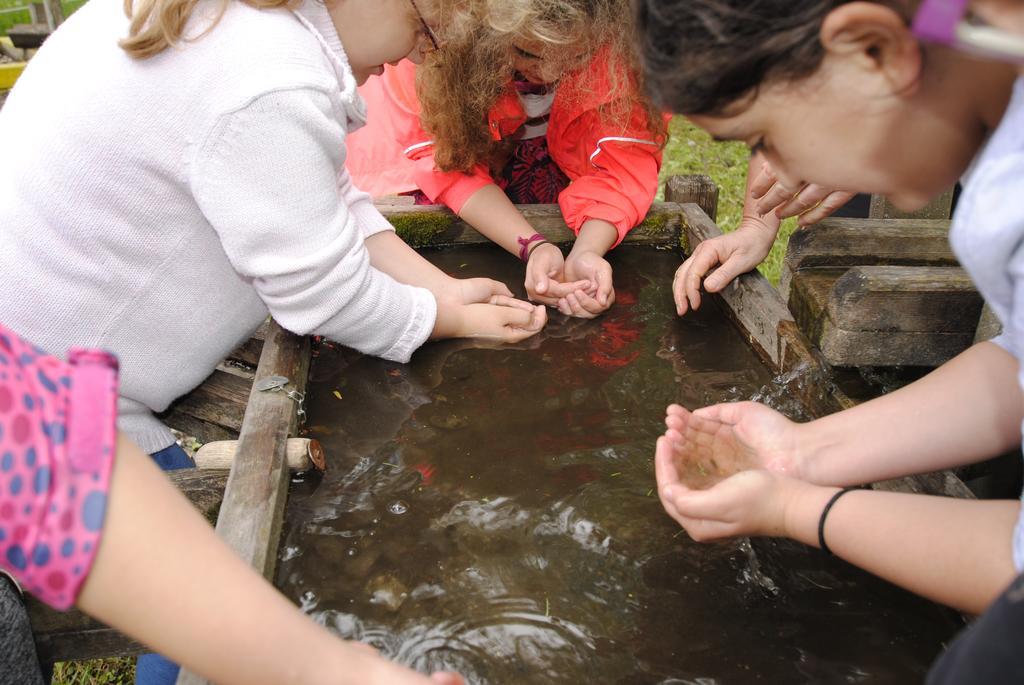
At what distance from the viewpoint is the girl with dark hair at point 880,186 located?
104cm

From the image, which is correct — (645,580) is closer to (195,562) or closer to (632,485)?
(632,485)

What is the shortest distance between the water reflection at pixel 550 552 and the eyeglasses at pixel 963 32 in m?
0.96

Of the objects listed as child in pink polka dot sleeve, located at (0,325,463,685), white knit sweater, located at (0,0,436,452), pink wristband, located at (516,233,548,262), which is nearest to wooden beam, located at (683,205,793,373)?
pink wristband, located at (516,233,548,262)

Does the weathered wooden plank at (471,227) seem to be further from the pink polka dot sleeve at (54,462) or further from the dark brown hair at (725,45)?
the pink polka dot sleeve at (54,462)

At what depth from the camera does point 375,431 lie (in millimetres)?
1897

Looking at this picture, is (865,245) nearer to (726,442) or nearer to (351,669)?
(726,442)

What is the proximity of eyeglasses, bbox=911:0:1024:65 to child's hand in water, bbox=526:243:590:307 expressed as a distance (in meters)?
1.55

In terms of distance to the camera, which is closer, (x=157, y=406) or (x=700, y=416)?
(x=700, y=416)

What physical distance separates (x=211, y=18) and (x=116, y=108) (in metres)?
0.27

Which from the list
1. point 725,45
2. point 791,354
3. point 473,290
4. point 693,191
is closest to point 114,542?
point 725,45

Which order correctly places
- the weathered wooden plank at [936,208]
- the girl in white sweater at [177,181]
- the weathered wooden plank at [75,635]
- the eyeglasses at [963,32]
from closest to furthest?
the eyeglasses at [963,32]
the weathered wooden plank at [75,635]
the girl in white sweater at [177,181]
the weathered wooden plank at [936,208]

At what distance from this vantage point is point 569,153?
315 centimetres

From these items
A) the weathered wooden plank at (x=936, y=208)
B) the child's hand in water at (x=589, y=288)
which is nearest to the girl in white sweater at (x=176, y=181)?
the child's hand in water at (x=589, y=288)

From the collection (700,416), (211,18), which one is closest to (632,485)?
(700,416)
